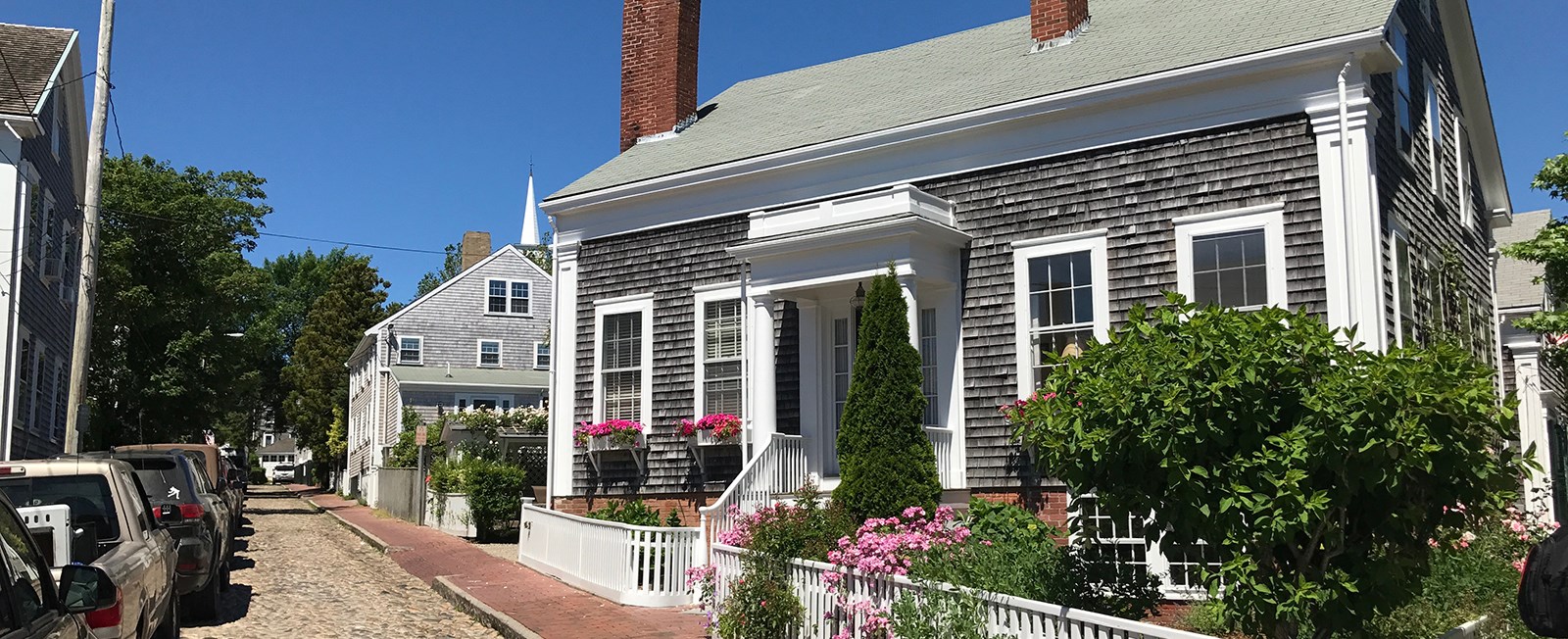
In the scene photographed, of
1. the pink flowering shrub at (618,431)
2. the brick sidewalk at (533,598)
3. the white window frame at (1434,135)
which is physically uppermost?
the white window frame at (1434,135)

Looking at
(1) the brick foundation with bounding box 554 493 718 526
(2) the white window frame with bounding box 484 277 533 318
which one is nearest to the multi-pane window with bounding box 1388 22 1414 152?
(1) the brick foundation with bounding box 554 493 718 526

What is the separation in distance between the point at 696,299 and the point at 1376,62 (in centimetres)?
903

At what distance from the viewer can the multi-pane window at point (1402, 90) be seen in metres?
14.1

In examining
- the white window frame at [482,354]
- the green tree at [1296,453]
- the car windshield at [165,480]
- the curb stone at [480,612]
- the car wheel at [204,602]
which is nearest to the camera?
the green tree at [1296,453]

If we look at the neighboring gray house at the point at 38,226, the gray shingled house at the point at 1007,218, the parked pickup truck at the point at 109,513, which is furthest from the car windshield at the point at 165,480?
the neighboring gray house at the point at 38,226

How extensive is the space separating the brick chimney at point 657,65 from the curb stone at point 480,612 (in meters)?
8.45

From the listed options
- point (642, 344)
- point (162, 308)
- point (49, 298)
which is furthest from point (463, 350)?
point (642, 344)

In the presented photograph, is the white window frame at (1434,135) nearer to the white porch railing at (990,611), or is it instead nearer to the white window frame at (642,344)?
the white porch railing at (990,611)

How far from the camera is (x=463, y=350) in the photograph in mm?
41312

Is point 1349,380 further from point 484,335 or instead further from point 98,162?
point 484,335

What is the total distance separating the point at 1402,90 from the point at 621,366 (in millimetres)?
10909

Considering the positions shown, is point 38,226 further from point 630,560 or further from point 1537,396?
point 1537,396

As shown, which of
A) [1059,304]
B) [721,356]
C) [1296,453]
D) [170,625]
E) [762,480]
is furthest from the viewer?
[721,356]

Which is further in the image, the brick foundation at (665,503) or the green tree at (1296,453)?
the brick foundation at (665,503)
